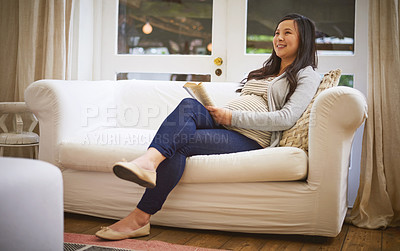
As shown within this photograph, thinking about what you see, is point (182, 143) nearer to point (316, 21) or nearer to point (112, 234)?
point (112, 234)

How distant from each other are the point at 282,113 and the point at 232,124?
236mm

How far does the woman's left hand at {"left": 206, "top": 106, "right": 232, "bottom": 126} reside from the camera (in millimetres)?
1918

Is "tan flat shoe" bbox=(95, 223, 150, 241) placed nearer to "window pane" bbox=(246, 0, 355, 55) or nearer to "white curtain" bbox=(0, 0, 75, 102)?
"white curtain" bbox=(0, 0, 75, 102)

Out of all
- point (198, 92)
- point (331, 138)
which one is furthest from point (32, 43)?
point (331, 138)

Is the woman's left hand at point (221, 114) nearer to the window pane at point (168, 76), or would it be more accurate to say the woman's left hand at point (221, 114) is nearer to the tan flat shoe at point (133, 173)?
the tan flat shoe at point (133, 173)

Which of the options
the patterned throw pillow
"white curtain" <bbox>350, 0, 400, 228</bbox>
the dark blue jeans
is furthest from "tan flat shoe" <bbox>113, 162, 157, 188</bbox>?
"white curtain" <bbox>350, 0, 400, 228</bbox>

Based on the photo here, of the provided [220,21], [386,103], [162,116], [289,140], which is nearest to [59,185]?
[289,140]

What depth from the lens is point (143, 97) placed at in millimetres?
2619

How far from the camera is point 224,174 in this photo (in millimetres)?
1810

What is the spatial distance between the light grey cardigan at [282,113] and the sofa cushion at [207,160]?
0.15 meters

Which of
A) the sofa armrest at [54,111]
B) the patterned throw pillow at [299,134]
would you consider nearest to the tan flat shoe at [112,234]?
the sofa armrest at [54,111]

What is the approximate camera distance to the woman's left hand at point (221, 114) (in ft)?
6.29

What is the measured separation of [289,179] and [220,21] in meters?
1.68

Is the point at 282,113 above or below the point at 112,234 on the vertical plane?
above
